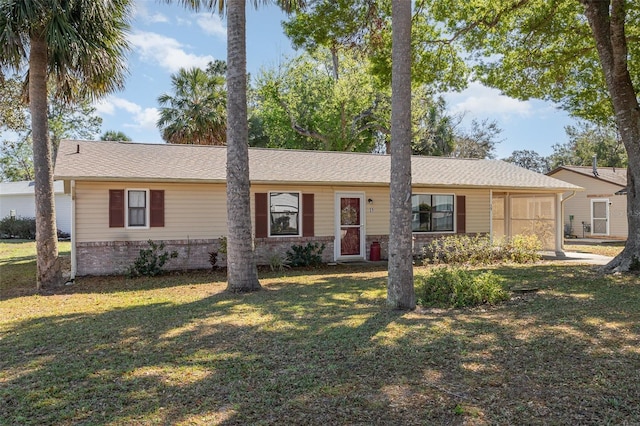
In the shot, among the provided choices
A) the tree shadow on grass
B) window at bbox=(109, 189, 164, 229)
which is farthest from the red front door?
the tree shadow on grass

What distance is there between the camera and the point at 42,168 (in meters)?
9.43

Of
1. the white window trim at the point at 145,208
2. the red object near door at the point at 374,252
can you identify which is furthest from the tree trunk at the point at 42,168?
the red object near door at the point at 374,252

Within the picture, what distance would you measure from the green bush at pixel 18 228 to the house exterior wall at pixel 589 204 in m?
30.1

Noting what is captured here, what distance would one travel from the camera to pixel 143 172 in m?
11.7

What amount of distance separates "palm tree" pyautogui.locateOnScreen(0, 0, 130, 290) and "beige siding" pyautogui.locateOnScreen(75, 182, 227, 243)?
164cm

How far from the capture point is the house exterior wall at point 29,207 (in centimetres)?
2630

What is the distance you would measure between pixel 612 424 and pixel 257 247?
35.1 feet

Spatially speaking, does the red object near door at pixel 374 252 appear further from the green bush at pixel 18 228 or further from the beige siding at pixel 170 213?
the green bush at pixel 18 228

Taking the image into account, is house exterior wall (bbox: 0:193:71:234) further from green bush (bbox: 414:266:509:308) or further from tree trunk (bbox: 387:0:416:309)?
tree trunk (bbox: 387:0:416:309)

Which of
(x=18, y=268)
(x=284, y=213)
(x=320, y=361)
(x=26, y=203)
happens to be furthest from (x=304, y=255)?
Result: (x=26, y=203)

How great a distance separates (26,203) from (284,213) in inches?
846

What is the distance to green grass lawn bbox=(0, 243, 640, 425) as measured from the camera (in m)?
3.49

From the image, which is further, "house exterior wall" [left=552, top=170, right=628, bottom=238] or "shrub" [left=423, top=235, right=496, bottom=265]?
"house exterior wall" [left=552, top=170, right=628, bottom=238]

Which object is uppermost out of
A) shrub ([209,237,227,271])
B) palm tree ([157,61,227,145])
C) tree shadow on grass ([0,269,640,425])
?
palm tree ([157,61,227,145])
